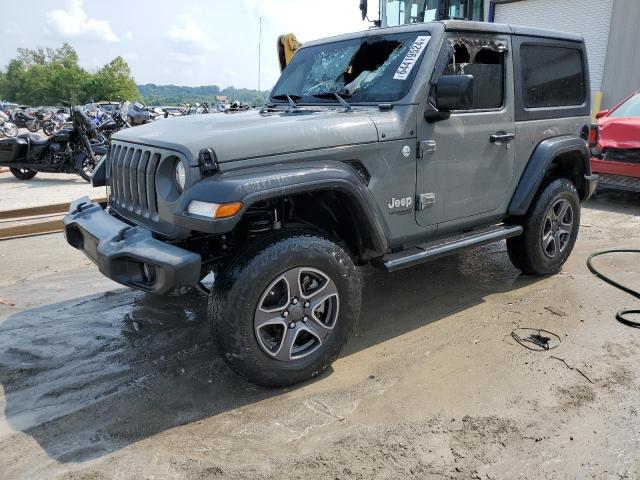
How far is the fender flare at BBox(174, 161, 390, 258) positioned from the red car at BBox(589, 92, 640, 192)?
5.59 meters

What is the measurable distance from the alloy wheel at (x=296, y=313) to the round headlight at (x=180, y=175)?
73 cm

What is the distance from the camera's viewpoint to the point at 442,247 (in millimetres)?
3703

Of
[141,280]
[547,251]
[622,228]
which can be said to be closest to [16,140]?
[141,280]

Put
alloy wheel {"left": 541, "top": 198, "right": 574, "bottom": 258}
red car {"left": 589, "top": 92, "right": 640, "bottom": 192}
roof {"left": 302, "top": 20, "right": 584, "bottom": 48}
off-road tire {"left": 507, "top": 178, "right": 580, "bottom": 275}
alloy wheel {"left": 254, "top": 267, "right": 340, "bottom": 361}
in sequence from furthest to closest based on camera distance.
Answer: red car {"left": 589, "top": 92, "right": 640, "bottom": 192} < alloy wheel {"left": 541, "top": 198, "right": 574, "bottom": 258} < off-road tire {"left": 507, "top": 178, "right": 580, "bottom": 275} < roof {"left": 302, "top": 20, "right": 584, "bottom": 48} < alloy wheel {"left": 254, "top": 267, "right": 340, "bottom": 361}

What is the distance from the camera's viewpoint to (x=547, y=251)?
15.4 ft

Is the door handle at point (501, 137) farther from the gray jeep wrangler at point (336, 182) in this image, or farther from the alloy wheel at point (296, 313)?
the alloy wheel at point (296, 313)

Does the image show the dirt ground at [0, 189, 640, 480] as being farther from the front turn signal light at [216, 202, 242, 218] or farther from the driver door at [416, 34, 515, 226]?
the front turn signal light at [216, 202, 242, 218]

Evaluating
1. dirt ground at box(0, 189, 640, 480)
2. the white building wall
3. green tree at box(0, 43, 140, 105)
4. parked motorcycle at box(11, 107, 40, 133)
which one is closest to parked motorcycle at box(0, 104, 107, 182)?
dirt ground at box(0, 189, 640, 480)

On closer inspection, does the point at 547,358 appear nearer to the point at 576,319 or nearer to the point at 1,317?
the point at 576,319

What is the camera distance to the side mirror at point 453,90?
10.5ft

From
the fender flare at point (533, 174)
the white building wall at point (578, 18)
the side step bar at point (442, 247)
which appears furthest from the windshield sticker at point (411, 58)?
the white building wall at point (578, 18)

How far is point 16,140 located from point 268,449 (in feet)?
30.9

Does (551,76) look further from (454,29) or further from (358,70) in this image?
(358,70)

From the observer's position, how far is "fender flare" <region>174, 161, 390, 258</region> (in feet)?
8.49
